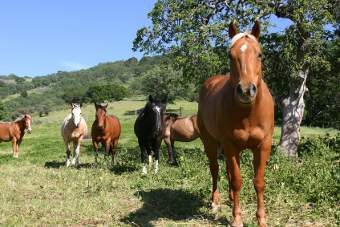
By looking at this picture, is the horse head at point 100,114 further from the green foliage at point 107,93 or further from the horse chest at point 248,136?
the green foliage at point 107,93

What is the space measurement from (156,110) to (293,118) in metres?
5.50

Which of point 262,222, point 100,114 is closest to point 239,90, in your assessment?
point 262,222

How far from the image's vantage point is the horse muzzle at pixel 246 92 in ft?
16.8

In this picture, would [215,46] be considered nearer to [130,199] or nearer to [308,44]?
[308,44]

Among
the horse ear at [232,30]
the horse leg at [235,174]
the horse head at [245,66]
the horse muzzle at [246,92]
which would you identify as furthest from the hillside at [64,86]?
the horse muzzle at [246,92]

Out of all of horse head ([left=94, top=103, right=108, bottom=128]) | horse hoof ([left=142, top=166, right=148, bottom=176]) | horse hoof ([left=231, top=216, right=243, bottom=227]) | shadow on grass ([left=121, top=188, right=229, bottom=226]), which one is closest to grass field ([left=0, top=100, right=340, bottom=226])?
shadow on grass ([left=121, top=188, right=229, bottom=226])

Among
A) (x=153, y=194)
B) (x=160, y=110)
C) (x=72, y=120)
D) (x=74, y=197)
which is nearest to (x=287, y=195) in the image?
(x=153, y=194)

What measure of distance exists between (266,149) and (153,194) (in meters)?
3.74

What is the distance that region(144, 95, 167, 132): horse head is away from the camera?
41.2 ft

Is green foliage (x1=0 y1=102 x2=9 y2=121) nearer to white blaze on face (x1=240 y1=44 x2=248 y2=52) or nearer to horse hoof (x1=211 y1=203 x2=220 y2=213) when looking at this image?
horse hoof (x1=211 y1=203 x2=220 y2=213)

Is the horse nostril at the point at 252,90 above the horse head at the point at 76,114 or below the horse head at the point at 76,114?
above

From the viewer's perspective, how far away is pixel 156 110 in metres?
12.6

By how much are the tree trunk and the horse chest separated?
964 cm

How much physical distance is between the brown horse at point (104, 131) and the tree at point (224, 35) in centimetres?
284
